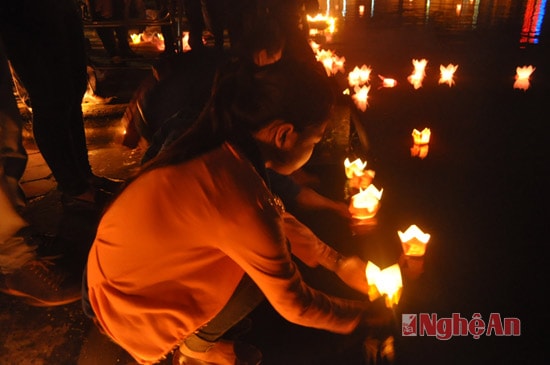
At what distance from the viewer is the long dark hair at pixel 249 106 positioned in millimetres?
1519

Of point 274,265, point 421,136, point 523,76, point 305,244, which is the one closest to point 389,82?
point 523,76

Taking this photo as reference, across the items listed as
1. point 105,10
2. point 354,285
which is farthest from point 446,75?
point 105,10

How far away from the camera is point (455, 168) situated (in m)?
3.99

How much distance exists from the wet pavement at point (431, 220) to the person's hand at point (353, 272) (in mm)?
127

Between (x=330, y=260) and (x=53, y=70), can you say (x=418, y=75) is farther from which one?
(x=53, y=70)

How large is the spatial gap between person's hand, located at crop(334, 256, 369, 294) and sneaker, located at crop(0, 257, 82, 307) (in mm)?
1486

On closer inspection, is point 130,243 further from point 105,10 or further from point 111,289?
point 105,10

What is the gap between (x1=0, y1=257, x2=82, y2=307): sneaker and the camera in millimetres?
2484

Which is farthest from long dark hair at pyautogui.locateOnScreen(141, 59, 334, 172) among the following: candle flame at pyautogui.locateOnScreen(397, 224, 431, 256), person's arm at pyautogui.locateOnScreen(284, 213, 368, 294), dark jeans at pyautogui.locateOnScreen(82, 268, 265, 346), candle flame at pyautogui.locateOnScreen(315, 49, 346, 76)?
candle flame at pyautogui.locateOnScreen(315, 49, 346, 76)

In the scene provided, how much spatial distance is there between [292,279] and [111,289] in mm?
672

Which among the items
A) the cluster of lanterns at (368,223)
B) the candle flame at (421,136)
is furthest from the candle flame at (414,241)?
the candle flame at (421,136)

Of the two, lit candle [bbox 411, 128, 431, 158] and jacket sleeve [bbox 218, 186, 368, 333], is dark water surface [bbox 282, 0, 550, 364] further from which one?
jacket sleeve [bbox 218, 186, 368, 333]

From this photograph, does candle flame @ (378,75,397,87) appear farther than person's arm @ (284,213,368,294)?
Result: Yes

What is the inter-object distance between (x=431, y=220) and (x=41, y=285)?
2.59m
